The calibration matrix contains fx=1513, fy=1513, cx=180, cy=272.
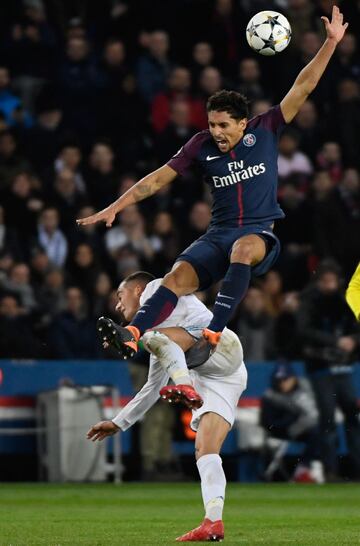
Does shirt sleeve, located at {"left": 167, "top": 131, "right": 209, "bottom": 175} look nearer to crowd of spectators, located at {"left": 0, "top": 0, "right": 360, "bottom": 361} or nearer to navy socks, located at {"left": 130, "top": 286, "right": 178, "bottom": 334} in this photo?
navy socks, located at {"left": 130, "top": 286, "right": 178, "bottom": 334}

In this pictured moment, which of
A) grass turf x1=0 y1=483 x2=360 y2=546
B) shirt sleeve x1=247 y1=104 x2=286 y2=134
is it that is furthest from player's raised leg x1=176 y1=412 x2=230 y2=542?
shirt sleeve x1=247 y1=104 x2=286 y2=134

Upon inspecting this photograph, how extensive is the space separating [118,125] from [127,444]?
430 cm

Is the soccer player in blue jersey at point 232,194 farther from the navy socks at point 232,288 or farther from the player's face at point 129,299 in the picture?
the player's face at point 129,299

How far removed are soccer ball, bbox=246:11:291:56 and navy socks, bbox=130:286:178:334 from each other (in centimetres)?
206

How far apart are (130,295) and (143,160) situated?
387 inches

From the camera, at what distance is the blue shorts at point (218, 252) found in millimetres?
10008

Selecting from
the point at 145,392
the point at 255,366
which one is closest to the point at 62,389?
the point at 255,366

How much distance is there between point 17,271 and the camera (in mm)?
17219

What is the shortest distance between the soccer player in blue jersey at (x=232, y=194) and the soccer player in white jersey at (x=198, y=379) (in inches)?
5.2

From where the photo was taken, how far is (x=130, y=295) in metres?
10.1

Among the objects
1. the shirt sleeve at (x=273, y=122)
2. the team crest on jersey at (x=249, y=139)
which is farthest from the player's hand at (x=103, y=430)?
the shirt sleeve at (x=273, y=122)

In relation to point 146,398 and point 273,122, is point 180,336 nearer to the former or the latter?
point 146,398

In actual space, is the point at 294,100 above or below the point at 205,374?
above

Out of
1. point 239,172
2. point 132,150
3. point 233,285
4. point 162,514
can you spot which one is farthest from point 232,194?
point 132,150
